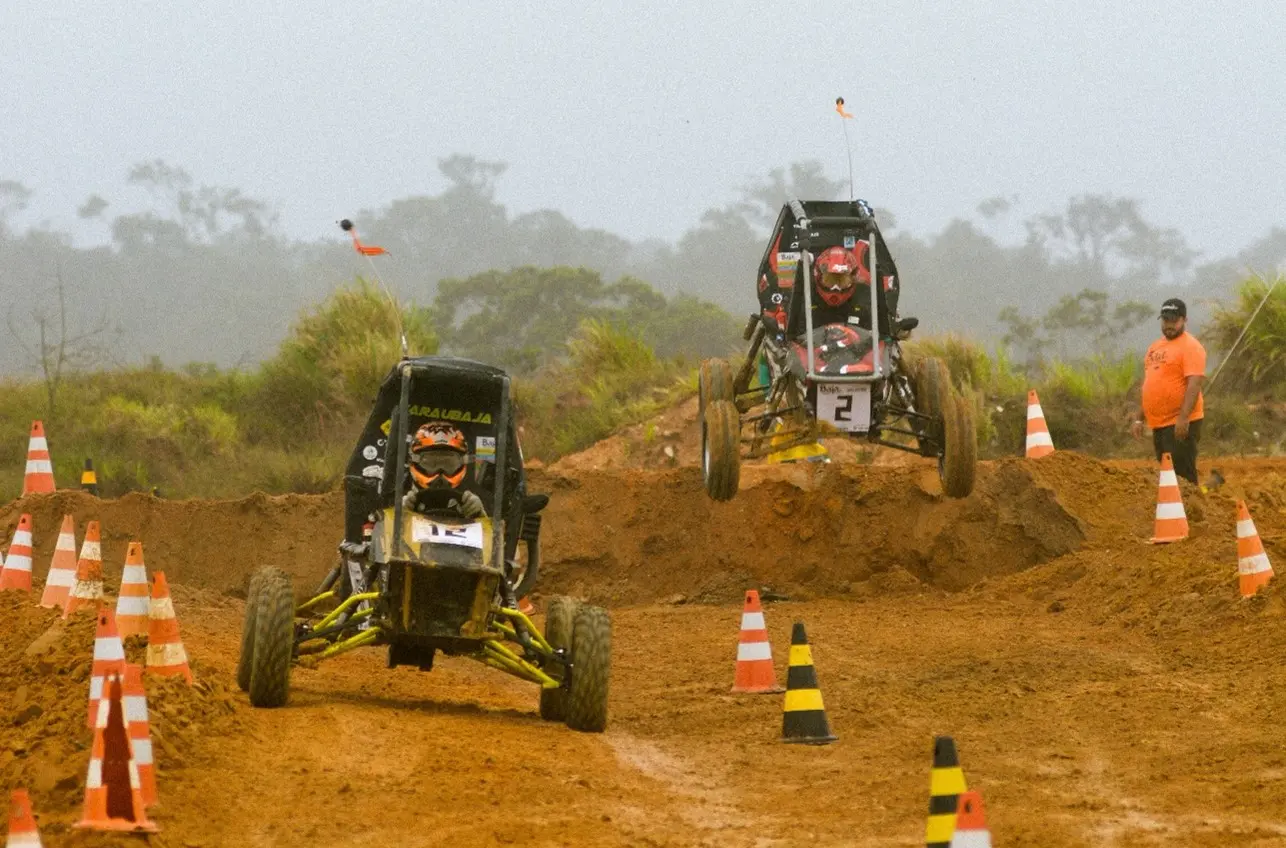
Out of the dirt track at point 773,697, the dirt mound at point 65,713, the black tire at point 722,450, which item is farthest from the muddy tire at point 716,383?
the dirt mound at point 65,713

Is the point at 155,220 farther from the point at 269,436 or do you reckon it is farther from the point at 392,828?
the point at 392,828

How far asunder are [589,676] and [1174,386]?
846 cm

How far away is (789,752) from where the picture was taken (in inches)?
355

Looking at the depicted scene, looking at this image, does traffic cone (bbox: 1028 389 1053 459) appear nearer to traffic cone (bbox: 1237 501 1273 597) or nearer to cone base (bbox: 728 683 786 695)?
traffic cone (bbox: 1237 501 1273 597)

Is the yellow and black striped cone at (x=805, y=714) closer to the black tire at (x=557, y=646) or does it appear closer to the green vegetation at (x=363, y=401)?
the black tire at (x=557, y=646)

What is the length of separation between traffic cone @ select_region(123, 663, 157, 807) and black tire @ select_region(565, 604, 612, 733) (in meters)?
2.87

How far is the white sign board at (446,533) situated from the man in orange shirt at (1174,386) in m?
8.20

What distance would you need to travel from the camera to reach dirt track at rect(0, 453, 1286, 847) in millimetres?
7129

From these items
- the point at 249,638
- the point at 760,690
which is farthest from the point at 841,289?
the point at 249,638

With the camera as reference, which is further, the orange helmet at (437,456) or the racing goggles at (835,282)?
the racing goggles at (835,282)

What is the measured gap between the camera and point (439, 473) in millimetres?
10117

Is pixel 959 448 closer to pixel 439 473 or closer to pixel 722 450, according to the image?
pixel 722 450

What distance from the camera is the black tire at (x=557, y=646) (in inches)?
387

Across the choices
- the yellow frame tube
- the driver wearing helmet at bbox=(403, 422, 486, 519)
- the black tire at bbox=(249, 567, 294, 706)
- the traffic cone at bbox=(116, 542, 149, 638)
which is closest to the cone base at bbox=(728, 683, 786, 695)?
the driver wearing helmet at bbox=(403, 422, 486, 519)
